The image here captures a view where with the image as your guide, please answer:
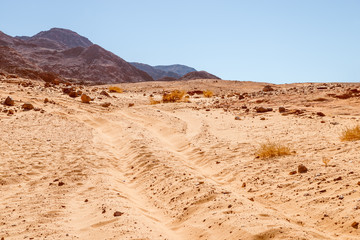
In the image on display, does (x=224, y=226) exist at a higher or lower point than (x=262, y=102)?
lower

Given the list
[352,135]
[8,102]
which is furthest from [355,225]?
[8,102]

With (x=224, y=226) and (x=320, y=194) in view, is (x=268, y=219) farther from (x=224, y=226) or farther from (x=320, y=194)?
(x=320, y=194)

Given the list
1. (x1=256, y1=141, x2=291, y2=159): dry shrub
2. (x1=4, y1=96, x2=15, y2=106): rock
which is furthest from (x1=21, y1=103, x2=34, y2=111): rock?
(x1=256, y1=141, x2=291, y2=159): dry shrub

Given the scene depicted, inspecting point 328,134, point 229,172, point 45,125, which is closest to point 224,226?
point 229,172

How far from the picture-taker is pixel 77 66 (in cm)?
6969

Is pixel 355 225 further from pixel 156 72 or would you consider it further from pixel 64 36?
pixel 64 36

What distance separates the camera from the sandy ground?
381 centimetres

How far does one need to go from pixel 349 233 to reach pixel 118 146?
671 cm

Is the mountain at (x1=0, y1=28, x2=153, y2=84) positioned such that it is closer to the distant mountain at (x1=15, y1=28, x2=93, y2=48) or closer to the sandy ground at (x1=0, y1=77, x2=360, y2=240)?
the distant mountain at (x1=15, y1=28, x2=93, y2=48)

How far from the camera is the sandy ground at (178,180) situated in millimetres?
3812

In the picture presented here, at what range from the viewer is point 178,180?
5.80 metres

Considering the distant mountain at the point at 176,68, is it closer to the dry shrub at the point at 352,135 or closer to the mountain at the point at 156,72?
the mountain at the point at 156,72

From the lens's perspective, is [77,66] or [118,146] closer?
[118,146]

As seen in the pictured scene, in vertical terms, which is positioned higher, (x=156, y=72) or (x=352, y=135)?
(x=156, y=72)
